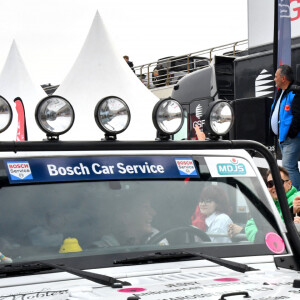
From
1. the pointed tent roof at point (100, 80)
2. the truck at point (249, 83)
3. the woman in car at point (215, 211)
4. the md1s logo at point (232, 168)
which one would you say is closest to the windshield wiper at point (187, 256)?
the woman in car at point (215, 211)

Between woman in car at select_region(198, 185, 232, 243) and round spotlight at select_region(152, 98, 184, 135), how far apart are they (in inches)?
13.8

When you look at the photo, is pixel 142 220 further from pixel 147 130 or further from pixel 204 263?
pixel 147 130

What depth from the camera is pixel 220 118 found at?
3.45 m

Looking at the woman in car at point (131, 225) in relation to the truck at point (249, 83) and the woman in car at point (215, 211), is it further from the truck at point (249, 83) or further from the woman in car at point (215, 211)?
the truck at point (249, 83)

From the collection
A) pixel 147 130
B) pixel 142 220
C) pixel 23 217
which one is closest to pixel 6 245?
pixel 23 217

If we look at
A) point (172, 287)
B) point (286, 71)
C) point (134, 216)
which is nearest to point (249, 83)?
point (286, 71)

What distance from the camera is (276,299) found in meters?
2.46

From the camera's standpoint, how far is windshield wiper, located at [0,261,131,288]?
2.71 metres

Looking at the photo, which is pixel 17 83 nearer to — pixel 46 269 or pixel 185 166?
pixel 185 166

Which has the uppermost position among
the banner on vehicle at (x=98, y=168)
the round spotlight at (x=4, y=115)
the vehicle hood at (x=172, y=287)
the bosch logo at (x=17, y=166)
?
the round spotlight at (x=4, y=115)

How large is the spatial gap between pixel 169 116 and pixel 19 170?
0.81 meters

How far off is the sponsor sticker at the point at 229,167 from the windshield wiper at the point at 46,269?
0.89 m

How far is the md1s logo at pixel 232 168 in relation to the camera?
11.1 feet

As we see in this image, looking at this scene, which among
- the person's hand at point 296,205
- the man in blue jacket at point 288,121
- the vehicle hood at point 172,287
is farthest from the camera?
the man in blue jacket at point 288,121
